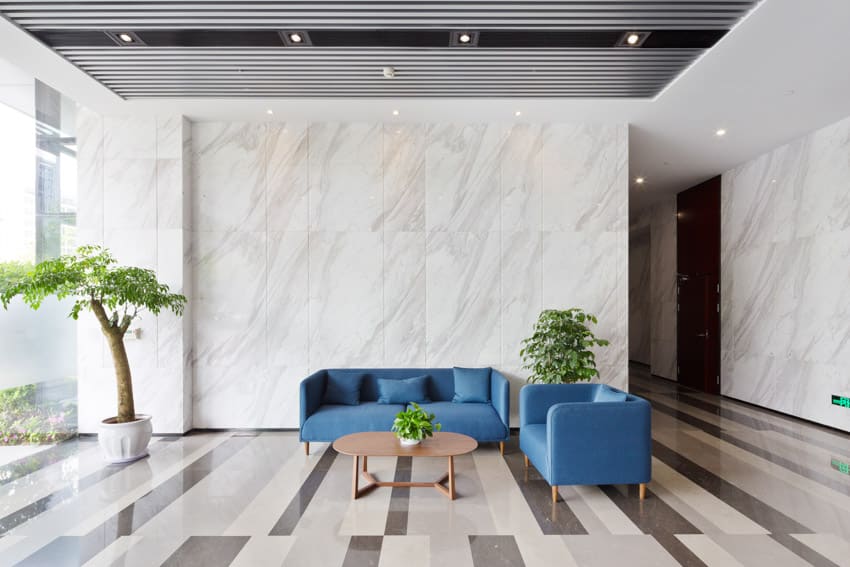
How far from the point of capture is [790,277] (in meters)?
6.61

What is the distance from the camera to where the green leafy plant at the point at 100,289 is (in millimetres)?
4207

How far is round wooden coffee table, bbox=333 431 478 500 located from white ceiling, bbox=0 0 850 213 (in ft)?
11.8

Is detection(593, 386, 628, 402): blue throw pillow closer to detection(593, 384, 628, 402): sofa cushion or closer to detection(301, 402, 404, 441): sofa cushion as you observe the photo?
detection(593, 384, 628, 402): sofa cushion

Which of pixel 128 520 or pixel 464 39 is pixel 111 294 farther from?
pixel 464 39

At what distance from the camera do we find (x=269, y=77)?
4773 millimetres

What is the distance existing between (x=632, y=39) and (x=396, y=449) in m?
3.97

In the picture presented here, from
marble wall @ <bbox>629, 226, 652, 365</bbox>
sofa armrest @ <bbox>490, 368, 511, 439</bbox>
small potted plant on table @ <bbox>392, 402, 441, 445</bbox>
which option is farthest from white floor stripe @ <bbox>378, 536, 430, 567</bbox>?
marble wall @ <bbox>629, 226, 652, 365</bbox>

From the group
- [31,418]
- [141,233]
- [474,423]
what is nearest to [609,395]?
[474,423]

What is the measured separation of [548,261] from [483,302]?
967 mm

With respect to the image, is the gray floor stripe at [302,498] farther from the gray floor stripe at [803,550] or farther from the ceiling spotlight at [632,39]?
the ceiling spotlight at [632,39]

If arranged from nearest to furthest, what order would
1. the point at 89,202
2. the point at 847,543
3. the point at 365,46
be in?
the point at 847,543 → the point at 365,46 → the point at 89,202

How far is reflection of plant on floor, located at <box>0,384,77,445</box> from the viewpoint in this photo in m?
5.09

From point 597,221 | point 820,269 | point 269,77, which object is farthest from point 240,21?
point 820,269

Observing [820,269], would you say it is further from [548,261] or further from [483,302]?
[483,302]
